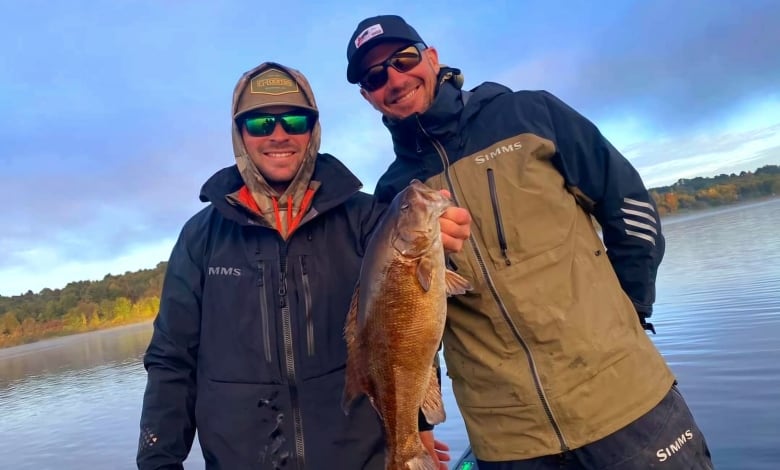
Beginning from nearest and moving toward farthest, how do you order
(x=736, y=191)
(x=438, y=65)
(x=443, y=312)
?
1. (x=443, y=312)
2. (x=438, y=65)
3. (x=736, y=191)

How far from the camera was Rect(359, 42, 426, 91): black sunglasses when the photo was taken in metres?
3.46

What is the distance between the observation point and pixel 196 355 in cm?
338

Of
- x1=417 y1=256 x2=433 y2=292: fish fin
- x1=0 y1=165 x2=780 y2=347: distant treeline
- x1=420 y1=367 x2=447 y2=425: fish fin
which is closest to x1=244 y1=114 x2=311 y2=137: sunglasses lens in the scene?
x1=417 y1=256 x2=433 y2=292: fish fin

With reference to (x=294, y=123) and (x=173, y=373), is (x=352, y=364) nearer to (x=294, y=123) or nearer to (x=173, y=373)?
(x=173, y=373)

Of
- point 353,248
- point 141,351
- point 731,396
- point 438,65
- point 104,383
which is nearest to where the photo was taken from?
point 353,248

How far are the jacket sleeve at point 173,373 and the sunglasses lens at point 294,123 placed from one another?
38.1 inches

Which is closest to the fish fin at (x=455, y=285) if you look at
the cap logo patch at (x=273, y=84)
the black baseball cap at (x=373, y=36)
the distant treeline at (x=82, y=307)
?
the black baseball cap at (x=373, y=36)

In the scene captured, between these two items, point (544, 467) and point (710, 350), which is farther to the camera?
point (710, 350)

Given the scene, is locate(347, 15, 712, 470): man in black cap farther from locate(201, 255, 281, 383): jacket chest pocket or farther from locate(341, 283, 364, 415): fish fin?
locate(201, 255, 281, 383): jacket chest pocket

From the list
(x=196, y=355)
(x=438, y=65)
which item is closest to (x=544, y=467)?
(x=196, y=355)

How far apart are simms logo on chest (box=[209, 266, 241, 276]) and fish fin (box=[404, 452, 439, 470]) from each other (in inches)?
56.4

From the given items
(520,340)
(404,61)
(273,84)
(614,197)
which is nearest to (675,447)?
(520,340)

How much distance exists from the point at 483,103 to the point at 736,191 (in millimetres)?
91149

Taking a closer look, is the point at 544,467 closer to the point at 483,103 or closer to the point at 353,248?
the point at 353,248
